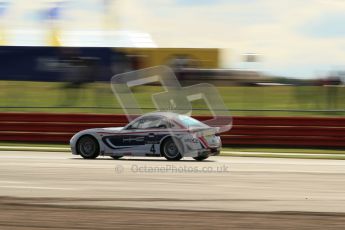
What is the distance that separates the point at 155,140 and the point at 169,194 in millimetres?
5991

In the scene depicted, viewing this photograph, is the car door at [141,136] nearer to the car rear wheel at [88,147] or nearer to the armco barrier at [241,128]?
the car rear wheel at [88,147]

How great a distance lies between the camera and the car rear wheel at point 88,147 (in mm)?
17469

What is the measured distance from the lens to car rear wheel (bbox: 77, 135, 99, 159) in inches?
688

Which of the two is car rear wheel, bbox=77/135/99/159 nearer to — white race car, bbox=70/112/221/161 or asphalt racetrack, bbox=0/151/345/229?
white race car, bbox=70/112/221/161

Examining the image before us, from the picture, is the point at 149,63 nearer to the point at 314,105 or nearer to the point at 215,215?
the point at 314,105

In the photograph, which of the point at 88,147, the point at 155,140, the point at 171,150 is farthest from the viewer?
the point at 88,147

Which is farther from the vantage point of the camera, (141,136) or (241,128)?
(241,128)

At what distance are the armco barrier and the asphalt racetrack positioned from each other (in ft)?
14.9

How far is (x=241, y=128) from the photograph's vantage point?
22.2 meters

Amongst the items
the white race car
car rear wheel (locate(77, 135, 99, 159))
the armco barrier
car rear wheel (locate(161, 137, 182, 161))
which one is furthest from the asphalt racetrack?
the armco barrier

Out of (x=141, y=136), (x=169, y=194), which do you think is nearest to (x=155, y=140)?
(x=141, y=136)

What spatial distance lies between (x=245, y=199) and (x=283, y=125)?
11.6 meters

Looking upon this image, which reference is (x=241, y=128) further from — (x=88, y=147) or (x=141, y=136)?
(x=88, y=147)

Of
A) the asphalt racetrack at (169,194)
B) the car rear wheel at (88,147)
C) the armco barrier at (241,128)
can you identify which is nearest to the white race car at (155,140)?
the car rear wheel at (88,147)
